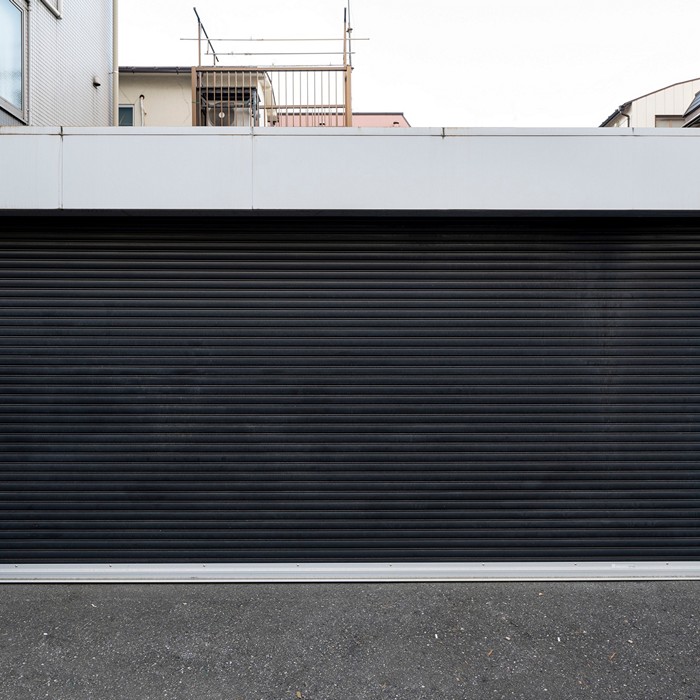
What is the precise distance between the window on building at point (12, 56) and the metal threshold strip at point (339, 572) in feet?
14.0

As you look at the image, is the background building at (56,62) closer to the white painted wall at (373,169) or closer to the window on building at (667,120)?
the white painted wall at (373,169)

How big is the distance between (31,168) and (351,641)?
4073 millimetres

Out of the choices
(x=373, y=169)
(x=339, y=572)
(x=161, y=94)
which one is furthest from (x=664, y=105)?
(x=339, y=572)

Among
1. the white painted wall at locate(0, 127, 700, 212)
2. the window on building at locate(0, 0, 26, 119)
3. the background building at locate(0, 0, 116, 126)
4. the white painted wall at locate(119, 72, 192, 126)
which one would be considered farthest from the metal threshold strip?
the white painted wall at locate(119, 72, 192, 126)

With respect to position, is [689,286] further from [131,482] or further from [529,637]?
[131,482]

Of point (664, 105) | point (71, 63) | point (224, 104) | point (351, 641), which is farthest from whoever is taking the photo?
point (664, 105)

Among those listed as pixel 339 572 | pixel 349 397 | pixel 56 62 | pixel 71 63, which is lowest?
pixel 339 572

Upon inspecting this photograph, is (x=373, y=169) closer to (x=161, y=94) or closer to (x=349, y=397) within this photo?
(x=349, y=397)

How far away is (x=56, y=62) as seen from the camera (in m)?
6.30

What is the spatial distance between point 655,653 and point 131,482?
12.8 ft

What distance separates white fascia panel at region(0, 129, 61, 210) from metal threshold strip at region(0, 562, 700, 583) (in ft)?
9.39

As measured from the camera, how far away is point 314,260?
448cm

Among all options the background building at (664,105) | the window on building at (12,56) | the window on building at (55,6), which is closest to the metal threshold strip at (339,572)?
the window on building at (12,56)

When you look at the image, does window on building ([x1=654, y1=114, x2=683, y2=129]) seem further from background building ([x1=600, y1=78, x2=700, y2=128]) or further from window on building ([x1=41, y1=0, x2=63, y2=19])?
window on building ([x1=41, y1=0, x2=63, y2=19])
